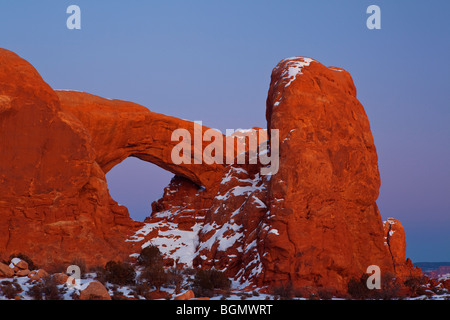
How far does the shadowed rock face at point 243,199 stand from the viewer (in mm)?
20734

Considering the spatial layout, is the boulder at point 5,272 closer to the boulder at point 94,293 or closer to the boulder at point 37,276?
the boulder at point 37,276

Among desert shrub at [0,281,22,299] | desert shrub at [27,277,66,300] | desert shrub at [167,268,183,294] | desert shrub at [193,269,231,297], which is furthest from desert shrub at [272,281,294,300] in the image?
desert shrub at [0,281,22,299]

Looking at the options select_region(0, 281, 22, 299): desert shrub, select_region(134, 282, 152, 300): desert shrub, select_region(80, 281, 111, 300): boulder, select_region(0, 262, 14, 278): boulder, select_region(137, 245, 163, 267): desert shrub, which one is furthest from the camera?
select_region(137, 245, 163, 267): desert shrub

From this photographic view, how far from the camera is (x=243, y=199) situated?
80.4 ft

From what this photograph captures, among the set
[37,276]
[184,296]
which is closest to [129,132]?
[37,276]

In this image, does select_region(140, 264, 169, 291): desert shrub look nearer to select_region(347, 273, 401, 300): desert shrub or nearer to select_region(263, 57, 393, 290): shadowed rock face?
select_region(263, 57, 393, 290): shadowed rock face

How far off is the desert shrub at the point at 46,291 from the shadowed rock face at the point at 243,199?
280 inches

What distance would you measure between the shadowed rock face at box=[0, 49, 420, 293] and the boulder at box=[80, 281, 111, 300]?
658 cm

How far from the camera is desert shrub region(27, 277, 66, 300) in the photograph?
15.3 m

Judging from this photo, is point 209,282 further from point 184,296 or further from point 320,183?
point 320,183

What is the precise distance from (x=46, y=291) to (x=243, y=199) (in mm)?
10580

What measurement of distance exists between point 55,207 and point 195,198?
36.2 ft

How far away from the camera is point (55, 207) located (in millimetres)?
28000

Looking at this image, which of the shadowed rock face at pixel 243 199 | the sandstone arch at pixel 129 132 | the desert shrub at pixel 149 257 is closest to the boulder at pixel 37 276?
the shadowed rock face at pixel 243 199
